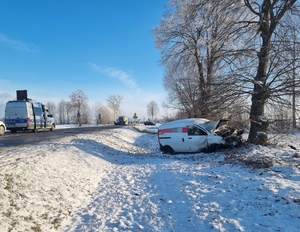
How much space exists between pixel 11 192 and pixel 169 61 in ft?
58.1

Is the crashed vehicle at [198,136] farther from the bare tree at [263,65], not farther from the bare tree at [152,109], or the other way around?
the bare tree at [152,109]

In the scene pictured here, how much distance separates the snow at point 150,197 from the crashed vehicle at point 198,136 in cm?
288

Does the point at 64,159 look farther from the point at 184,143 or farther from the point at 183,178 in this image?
the point at 184,143

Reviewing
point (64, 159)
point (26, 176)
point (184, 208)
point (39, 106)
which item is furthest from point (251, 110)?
point (39, 106)

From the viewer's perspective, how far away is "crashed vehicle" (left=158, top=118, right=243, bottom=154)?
11211 millimetres

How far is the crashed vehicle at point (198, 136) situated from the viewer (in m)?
11.2

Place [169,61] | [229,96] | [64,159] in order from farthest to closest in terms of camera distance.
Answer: [169,61] < [229,96] < [64,159]

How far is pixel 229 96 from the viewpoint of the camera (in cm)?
1080

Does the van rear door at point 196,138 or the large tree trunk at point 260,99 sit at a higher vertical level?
the large tree trunk at point 260,99

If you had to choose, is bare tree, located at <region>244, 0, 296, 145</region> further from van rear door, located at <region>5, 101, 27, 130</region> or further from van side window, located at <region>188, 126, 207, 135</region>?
van rear door, located at <region>5, 101, 27, 130</region>

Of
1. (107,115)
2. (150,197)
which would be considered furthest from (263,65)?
(107,115)

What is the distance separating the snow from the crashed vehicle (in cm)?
288

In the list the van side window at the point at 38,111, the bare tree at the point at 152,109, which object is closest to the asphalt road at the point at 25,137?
the van side window at the point at 38,111

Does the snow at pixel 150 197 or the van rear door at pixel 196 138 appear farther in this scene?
the van rear door at pixel 196 138
